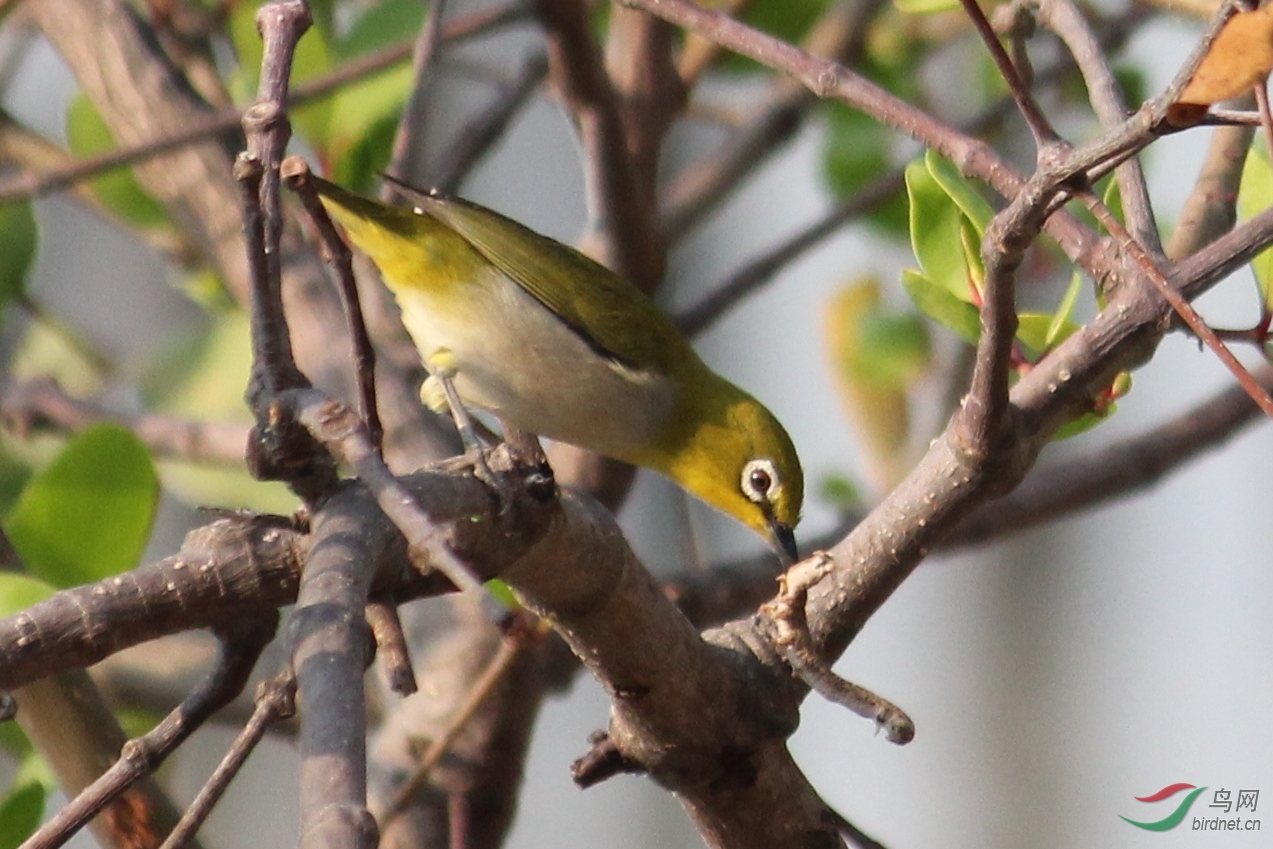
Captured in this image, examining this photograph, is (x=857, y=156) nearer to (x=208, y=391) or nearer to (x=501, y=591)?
(x=208, y=391)

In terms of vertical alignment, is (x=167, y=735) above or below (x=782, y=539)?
below

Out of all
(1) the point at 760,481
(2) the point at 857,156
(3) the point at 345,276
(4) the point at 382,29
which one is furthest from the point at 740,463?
(3) the point at 345,276

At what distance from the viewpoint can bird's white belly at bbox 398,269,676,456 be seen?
3062 mm

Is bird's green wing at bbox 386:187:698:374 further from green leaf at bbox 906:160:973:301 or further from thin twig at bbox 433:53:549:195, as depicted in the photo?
green leaf at bbox 906:160:973:301

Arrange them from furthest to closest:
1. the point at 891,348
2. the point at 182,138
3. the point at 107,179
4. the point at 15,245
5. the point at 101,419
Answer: the point at 891,348 → the point at 107,179 → the point at 101,419 → the point at 15,245 → the point at 182,138

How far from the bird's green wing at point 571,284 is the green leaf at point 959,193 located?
4.21 ft

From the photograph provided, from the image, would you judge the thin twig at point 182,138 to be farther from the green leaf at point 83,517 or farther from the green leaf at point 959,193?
the green leaf at point 959,193

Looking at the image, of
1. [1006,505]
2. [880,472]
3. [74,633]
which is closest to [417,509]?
[74,633]

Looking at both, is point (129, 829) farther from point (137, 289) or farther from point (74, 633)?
point (137, 289)

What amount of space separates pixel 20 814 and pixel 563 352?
157cm

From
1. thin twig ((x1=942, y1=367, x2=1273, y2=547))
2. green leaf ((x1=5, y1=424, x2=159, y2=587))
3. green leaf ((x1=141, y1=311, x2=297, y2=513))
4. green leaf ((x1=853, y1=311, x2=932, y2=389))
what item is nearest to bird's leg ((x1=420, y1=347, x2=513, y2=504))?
green leaf ((x1=5, y1=424, x2=159, y2=587))

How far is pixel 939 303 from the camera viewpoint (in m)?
2.01

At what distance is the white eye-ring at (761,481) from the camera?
3295 millimetres

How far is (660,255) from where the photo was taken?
3.57 m
